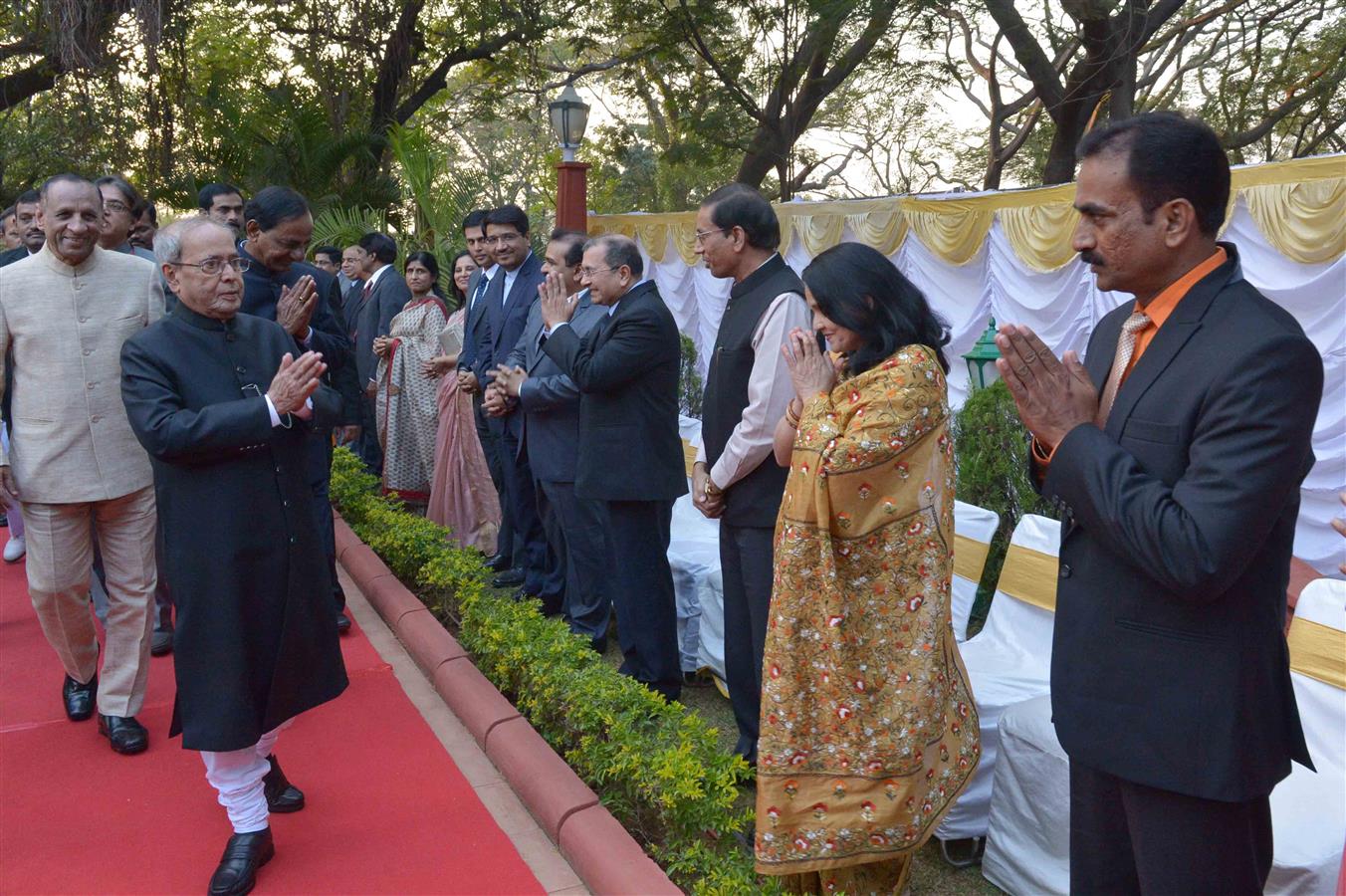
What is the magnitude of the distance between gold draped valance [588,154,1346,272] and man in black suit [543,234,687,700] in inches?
185

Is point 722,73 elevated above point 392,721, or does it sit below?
above

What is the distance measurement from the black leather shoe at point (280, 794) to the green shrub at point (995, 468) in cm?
299

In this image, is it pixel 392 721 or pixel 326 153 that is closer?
pixel 392 721

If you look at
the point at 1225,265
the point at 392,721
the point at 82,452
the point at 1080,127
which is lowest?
the point at 392,721

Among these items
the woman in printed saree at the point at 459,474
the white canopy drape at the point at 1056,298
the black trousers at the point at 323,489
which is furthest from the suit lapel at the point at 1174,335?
the woman in printed saree at the point at 459,474

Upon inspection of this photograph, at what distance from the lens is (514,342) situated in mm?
5617

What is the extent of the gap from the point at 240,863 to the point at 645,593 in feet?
5.59

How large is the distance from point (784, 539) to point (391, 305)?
5.52 m

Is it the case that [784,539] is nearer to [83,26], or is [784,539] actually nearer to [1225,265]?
[1225,265]

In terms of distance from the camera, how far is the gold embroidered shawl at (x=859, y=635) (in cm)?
251

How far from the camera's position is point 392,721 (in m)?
4.10

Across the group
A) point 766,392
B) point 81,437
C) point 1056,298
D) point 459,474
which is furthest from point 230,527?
point 1056,298

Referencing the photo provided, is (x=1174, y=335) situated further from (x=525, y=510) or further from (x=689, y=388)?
(x=689, y=388)

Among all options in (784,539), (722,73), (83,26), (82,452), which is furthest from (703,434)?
(83,26)
